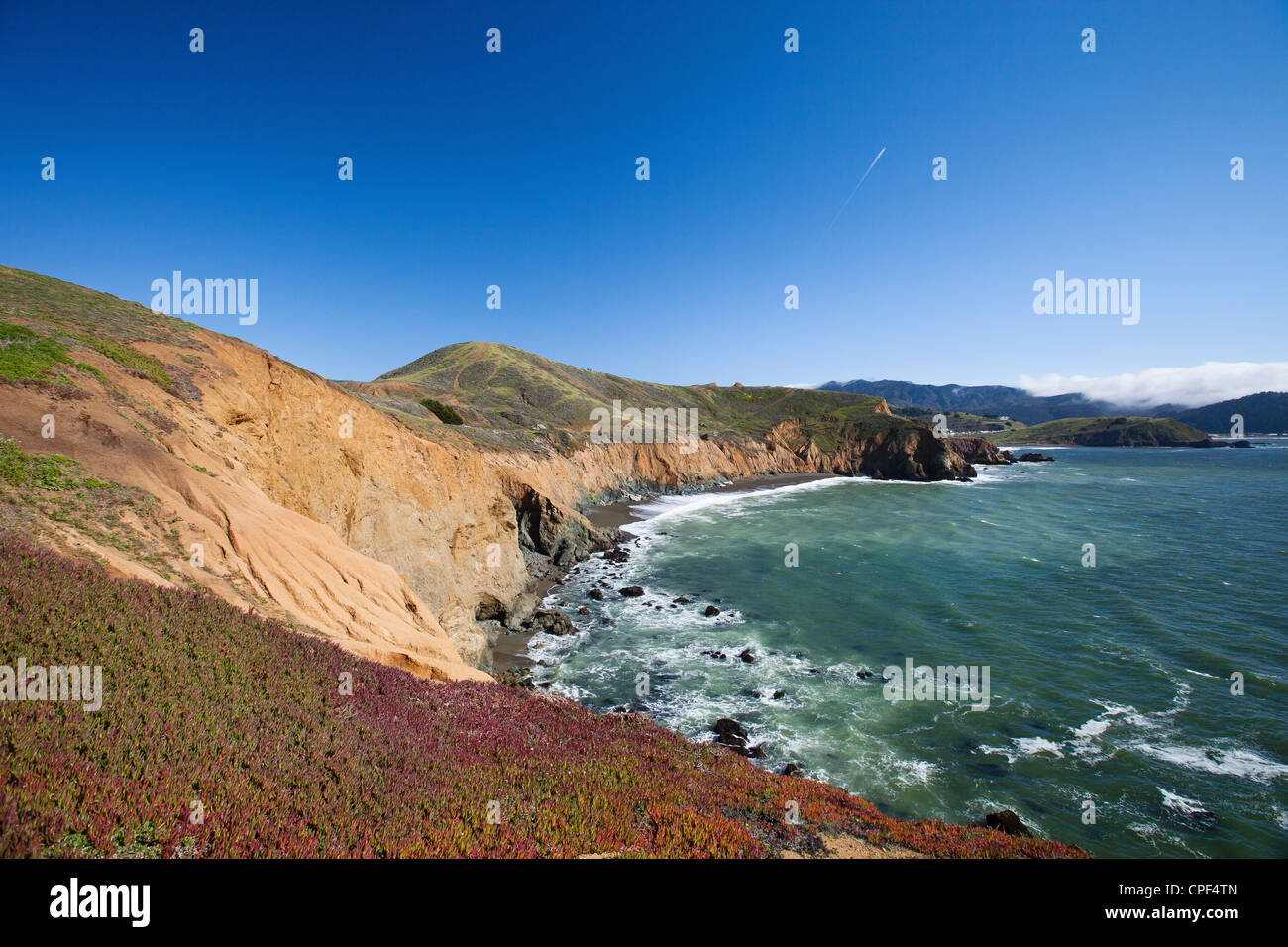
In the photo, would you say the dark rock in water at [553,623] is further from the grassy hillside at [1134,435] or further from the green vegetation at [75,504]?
the grassy hillside at [1134,435]

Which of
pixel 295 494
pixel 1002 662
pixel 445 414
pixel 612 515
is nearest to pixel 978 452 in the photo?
pixel 612 515

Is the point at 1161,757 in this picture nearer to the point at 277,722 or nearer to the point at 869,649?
the point at 869,649

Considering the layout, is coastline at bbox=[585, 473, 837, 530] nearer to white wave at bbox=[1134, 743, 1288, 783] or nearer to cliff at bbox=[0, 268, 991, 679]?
cliff at bbox=[0, 268, 991, 679]

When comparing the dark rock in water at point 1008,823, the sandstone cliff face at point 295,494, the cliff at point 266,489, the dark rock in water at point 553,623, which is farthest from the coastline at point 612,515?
the dark rock in water at point 1008,823

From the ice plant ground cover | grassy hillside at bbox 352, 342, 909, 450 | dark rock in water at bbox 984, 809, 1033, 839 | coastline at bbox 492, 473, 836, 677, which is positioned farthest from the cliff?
grassy hillside at bbox 352, 342, 909, 450

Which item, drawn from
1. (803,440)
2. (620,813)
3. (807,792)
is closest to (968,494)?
(803,440)

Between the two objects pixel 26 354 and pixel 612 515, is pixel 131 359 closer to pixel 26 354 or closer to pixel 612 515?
pixel 26 354
